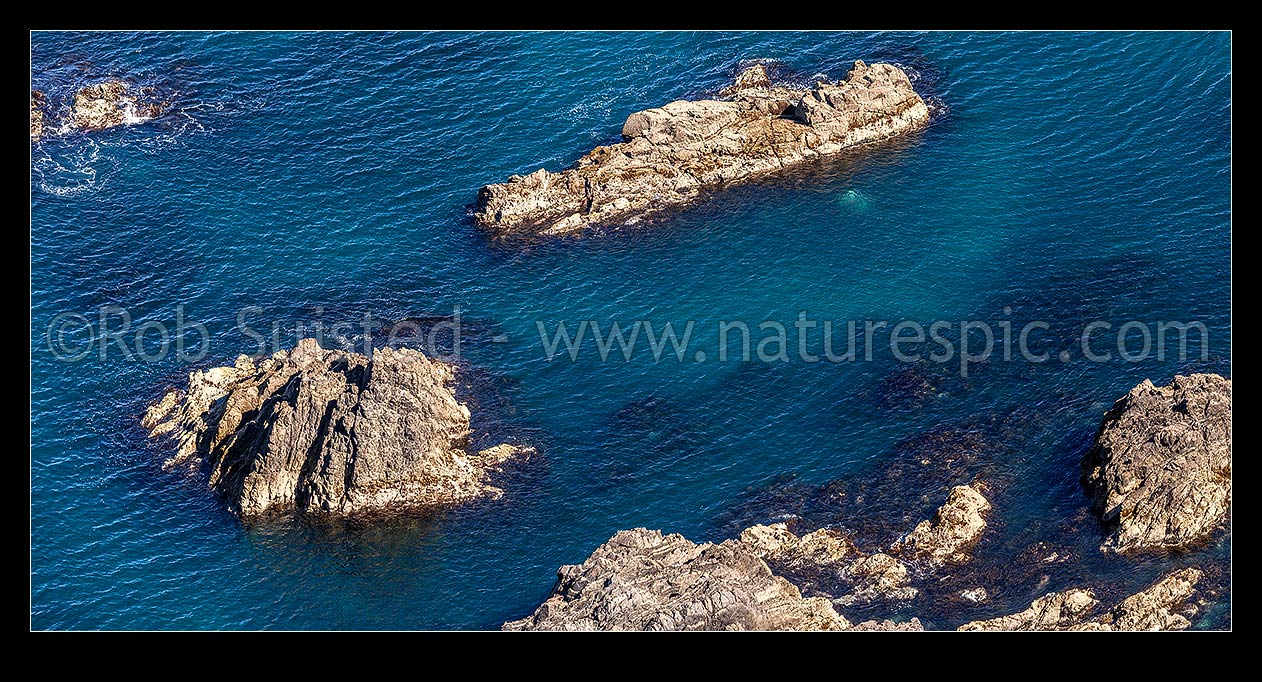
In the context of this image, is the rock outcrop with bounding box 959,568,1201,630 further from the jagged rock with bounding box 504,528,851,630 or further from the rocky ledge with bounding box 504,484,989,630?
the jagged rock with bounding box 504,528,851,630

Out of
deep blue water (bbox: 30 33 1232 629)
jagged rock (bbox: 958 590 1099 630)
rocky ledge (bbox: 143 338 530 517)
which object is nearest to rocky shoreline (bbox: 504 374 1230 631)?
jagged rock (bbox: 958 590 1099 630)

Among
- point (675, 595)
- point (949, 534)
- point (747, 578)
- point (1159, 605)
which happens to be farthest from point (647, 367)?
point (1159, 605)

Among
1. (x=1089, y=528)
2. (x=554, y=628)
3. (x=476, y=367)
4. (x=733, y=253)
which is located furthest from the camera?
(x=733, y=253)

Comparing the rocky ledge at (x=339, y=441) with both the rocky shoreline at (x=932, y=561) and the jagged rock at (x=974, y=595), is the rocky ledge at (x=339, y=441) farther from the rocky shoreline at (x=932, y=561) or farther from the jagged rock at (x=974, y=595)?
the jagged rock at (x=974, y=595)

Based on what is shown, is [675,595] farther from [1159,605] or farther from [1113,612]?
[1159,605]

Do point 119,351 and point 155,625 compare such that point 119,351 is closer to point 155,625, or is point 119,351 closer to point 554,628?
point 155,625

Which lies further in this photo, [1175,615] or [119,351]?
[119,351]

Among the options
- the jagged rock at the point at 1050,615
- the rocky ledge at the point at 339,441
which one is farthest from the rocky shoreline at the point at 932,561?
the rocky ledge at the point at 339,441

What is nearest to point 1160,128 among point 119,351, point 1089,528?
point 1089,528
